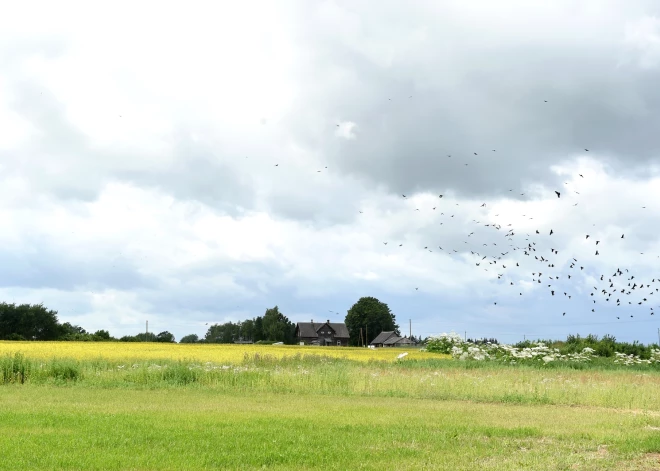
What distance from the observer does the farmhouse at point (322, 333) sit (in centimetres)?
14000

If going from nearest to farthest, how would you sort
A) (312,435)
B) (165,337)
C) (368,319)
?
(312,435)
(165,337)
(368,319)

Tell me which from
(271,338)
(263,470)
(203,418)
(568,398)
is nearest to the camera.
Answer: (263,470)

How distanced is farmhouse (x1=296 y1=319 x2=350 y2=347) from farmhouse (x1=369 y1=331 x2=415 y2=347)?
7519 mm

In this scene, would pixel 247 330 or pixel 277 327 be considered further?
pixel 247 330

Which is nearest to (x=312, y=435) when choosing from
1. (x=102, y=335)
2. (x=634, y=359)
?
(x=634, y=359)

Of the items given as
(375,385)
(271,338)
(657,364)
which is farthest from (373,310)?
(375,385)

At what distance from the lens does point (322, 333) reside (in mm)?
141625

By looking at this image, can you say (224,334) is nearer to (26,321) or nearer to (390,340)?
(390,340)

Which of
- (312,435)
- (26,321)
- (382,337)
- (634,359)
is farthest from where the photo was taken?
(382,337)

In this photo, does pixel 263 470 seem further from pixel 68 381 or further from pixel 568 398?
pixel 68 381

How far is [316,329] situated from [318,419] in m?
123

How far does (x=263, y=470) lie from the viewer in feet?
39.8

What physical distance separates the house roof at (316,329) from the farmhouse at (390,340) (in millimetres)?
7293

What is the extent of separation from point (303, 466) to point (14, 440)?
698 cm
